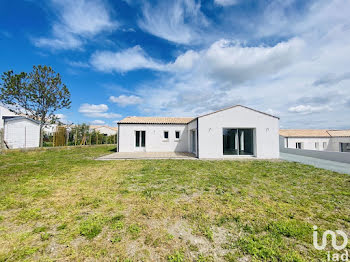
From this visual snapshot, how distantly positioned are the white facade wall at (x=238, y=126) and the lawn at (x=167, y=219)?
6401 mm

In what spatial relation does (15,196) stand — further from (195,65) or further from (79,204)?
(195,65)

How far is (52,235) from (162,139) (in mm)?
13534

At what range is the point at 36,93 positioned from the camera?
2203 cm

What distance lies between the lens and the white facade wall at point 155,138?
51.9 ft

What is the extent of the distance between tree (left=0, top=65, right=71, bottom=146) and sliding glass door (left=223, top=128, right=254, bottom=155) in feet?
83.2

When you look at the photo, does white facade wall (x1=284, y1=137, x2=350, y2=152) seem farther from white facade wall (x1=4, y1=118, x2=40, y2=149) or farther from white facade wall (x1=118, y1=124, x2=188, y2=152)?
white facade wall (x1=4, y1=118, x2=40, y2=149)

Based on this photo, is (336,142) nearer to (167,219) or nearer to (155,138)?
(155,138)

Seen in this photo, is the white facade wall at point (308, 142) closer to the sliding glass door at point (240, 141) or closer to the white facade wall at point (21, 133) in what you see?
the sliding glass door at point (240, 141)

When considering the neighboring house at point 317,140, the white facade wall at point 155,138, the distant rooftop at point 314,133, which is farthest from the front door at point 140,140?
the distant rooftop at point 314,133

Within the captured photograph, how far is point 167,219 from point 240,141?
12844mm

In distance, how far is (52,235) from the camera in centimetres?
281

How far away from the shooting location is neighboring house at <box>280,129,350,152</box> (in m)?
23.3

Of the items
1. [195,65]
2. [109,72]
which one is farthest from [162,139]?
[109,72]

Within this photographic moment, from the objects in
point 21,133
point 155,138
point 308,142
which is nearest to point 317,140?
point 308,142
